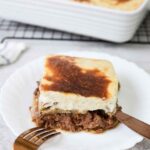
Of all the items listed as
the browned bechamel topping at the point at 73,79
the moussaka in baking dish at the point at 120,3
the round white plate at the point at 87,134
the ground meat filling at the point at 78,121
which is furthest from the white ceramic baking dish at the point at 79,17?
the ground meat filling at the point at 78,121

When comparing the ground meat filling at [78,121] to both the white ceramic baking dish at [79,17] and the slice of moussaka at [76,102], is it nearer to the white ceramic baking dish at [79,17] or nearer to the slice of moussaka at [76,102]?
the slice of moussaka at [76,102]

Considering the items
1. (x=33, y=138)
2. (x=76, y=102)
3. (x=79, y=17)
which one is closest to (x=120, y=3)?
(x=79, y=17)

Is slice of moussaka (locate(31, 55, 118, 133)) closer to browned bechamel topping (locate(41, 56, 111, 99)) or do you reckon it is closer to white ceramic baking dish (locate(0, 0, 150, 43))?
browned bechamel topping (locate(41, 56, 111, 99))

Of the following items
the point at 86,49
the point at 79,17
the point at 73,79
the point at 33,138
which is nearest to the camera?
the point at 33,138

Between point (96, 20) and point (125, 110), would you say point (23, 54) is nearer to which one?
point (96, 20)

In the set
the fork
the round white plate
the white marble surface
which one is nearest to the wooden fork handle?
the round white plate

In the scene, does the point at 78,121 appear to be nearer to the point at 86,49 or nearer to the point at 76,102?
the point at 76,102
